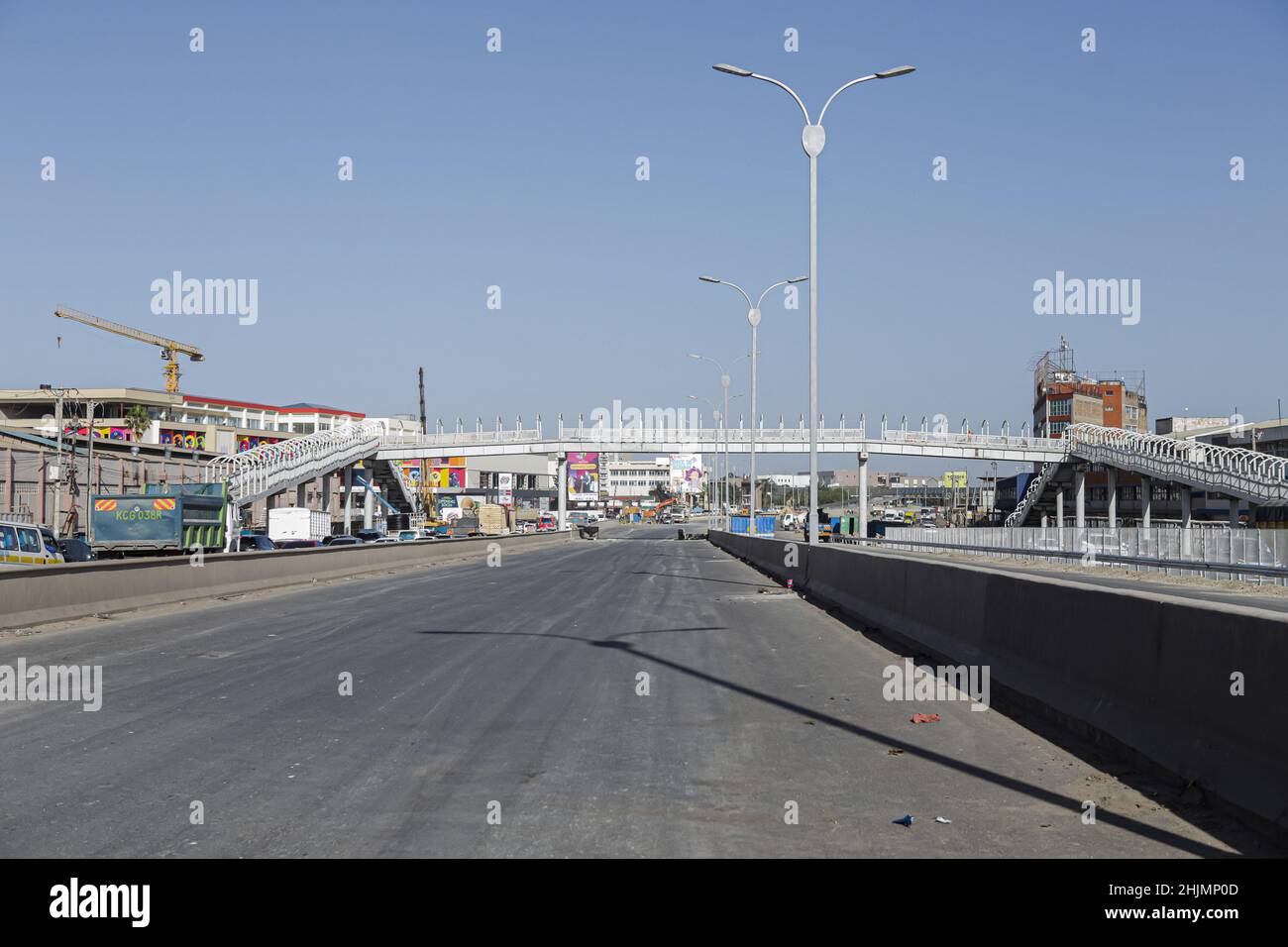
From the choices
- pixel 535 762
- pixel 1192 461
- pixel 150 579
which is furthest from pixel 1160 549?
pixel 1192 461

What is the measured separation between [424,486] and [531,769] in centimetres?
14217

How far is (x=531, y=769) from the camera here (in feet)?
27.2

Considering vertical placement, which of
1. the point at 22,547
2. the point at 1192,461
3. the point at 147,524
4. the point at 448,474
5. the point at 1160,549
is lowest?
the point at 1160,549

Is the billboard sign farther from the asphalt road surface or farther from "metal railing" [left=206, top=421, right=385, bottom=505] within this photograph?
the asphalt road surface

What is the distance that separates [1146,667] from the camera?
8211 mm

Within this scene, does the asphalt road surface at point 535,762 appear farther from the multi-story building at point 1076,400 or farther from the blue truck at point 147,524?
the multi-story building at point 1076,400

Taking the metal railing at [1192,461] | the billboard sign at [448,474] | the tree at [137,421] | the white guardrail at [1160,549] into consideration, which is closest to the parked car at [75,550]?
the white guardrail at [1160,549]

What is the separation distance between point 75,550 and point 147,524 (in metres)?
5.34

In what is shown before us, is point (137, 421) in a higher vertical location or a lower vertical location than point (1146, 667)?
higher

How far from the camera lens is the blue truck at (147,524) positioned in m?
39.0

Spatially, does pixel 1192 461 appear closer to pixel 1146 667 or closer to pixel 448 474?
pixel 1146 667

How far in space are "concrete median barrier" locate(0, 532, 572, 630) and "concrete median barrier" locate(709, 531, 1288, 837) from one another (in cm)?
1343

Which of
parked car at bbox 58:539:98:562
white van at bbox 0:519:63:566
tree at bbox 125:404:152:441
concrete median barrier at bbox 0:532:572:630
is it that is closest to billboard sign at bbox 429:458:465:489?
tree at bbox 125:404:152:441

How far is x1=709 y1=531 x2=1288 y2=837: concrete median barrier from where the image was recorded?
6.59m
